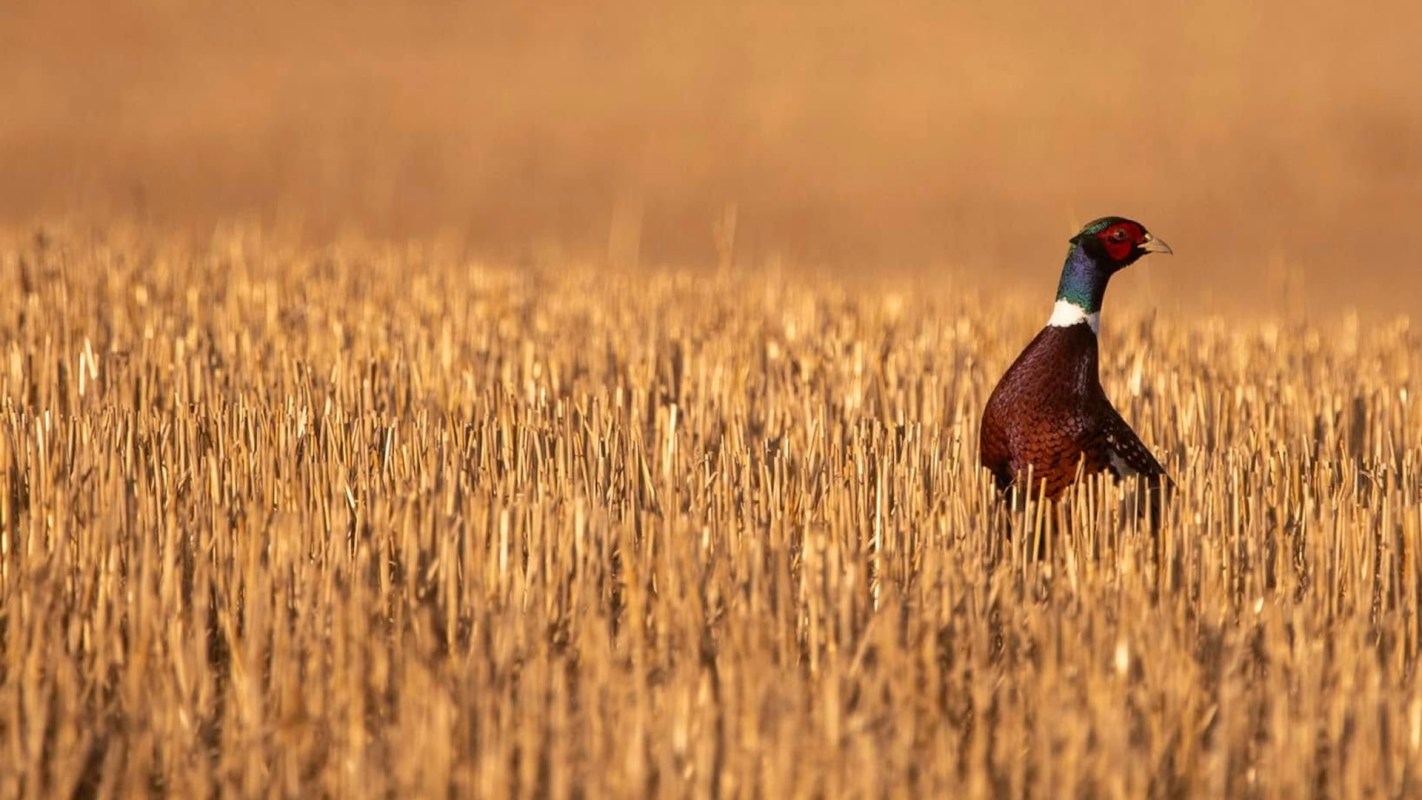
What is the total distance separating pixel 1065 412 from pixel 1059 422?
33 mm

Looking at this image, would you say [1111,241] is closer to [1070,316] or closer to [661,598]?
[1070,316]

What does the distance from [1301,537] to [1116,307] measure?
5848 millimetres

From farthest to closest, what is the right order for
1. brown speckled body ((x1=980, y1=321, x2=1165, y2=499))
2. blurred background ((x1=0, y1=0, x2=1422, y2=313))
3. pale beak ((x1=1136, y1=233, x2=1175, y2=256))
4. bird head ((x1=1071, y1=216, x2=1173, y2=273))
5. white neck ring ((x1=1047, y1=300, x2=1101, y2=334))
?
1. blurred background ((x1=0, y1=0, x2=1422, y2=313))
2. pale beak ((x1=1136, y1=233, x2=1175, y2=256))
3. bird head ((x1=1071, y1=216, x2=1173, y2=273))
4. white neck ring ((x1=1047, y1=300, x2=1101, y2=334))
5. brown speckled body ((x1=980, y1=321, x2=1165, y2=499))

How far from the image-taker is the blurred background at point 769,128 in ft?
67.2

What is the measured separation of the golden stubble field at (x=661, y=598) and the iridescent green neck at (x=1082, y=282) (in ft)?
1.83

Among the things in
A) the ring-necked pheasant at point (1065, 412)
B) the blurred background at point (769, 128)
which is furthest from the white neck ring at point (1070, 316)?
the blurred background at point (769, 128)

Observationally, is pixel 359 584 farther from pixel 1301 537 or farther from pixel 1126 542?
pixel 1301 537

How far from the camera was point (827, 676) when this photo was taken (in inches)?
131

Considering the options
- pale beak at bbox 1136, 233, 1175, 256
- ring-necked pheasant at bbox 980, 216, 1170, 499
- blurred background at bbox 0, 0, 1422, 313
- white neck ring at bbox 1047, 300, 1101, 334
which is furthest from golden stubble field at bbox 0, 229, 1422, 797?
blurred background at bbox 0, 0, 1422, 313

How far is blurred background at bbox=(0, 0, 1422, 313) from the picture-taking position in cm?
2048

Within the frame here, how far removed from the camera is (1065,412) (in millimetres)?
5012

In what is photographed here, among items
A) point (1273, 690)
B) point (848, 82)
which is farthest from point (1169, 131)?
point (1273, 690)

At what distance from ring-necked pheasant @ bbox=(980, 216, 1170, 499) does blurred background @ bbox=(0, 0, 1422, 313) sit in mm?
12696

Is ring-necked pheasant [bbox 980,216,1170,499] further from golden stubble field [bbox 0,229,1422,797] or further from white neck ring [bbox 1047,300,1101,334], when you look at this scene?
golden stubble field [bbox 0,229,1422,797]
